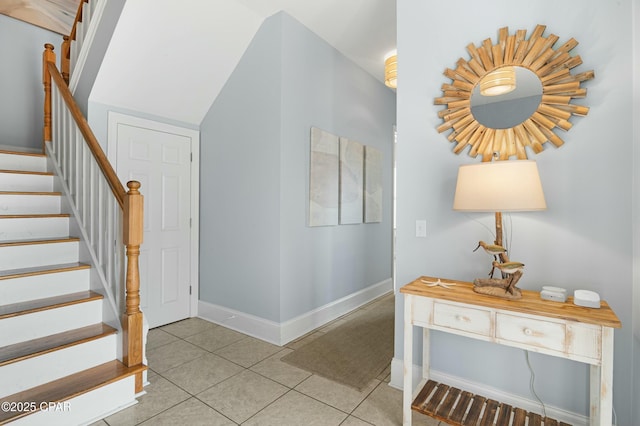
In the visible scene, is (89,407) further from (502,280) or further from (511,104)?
(511,104)

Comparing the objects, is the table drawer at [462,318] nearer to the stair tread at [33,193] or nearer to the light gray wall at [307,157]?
the light gray wall at [307,157]

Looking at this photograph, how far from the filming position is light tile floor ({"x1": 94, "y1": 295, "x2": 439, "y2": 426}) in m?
1.88

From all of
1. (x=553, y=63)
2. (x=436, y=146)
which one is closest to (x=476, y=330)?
(x=436, y=146)

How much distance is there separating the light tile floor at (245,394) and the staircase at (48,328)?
21cm

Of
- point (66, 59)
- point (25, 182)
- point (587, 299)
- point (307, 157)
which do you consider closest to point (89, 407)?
point (25, 182)

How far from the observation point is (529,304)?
1.50 metres

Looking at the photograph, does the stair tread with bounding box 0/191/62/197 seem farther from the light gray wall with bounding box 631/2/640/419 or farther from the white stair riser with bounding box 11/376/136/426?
the light gray wall with bounding box 631/2/640/419

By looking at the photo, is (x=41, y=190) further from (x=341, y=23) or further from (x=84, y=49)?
(x=341, y=23)

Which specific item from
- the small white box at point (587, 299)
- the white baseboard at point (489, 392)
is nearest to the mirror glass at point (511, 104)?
the small white box at point (587, 299)

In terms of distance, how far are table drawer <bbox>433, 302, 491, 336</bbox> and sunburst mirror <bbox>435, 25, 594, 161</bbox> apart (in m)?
0.84

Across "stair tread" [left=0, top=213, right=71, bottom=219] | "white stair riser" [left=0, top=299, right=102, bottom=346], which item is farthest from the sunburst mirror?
"stair tread" [left=0, top=213, right=71, bottom=219]

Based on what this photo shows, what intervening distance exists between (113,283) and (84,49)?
214 centimetres

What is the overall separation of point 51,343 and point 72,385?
31 centimetres

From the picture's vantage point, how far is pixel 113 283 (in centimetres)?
222
